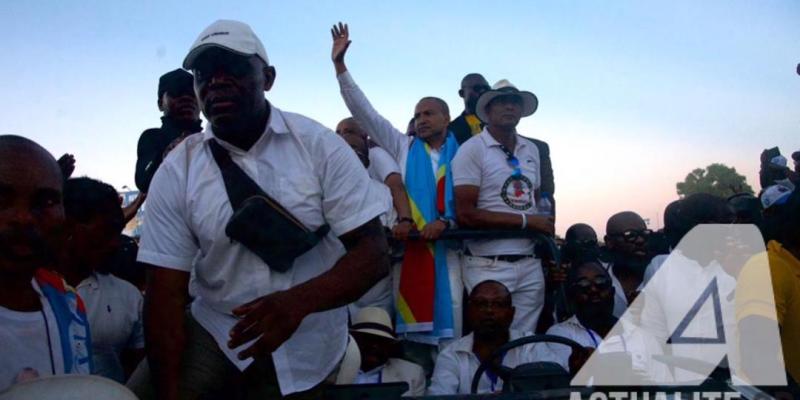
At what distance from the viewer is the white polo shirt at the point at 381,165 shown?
508 centimetres

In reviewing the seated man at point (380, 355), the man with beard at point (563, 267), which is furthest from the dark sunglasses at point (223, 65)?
the man with beard at point (563, 267)

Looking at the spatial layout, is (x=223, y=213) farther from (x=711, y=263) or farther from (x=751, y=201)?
(x=751, y=201)

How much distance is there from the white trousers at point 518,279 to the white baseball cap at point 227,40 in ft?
8.22

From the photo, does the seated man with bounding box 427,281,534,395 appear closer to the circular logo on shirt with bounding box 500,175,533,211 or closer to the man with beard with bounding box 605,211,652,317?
the circular logo on shirt with bounding box 500,175,533,211

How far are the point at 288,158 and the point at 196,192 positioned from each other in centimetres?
34

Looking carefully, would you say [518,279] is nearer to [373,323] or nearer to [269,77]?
[373,323]

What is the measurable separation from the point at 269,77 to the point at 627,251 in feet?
12.1

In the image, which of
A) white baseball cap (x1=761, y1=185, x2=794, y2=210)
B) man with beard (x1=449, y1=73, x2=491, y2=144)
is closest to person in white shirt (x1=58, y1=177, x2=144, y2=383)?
man with beard (x1=449, y1=73, x2=491, y2=144)

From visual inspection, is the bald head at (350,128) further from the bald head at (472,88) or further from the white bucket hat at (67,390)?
the white bucket hat at (67,390)

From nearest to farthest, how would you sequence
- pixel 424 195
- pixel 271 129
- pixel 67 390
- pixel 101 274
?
pixel 67 390 < pixel 271 129 < pixel 101 274 < pixel 424 195

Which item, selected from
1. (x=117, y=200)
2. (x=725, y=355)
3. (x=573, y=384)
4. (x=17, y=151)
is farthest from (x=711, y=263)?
(x=17, y=151)

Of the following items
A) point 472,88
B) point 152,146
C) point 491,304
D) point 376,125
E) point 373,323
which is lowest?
point 373,323

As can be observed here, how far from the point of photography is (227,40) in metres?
2.48

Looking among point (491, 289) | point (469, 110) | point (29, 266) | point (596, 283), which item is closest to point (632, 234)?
point (596, 283)
